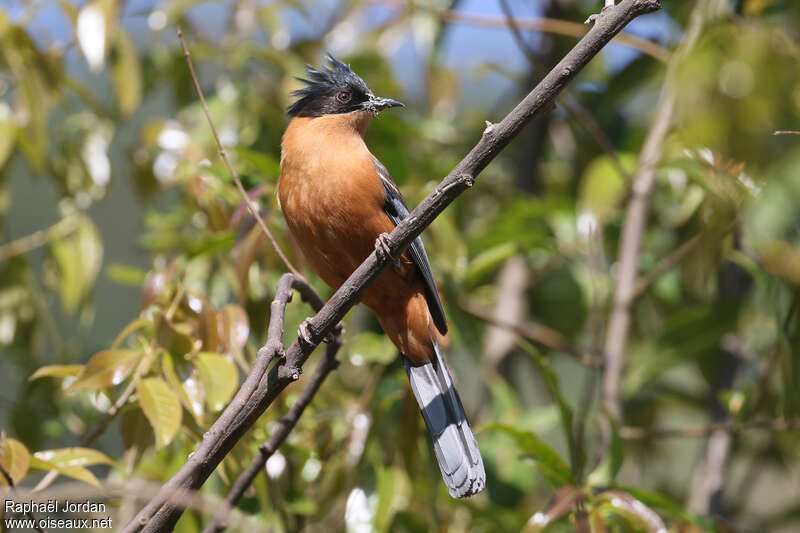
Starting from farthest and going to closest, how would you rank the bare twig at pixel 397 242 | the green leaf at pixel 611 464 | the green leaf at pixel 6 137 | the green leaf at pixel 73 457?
the green leaf at pixel 6 137 → the green leaf at pixel 611 464 → the green leaf at pixel 73 457 → the bare twig at pixel 397 242

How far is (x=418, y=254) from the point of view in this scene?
2.92 m

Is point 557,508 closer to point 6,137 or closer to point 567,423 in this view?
point 567,423

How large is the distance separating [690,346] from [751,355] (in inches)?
31.8

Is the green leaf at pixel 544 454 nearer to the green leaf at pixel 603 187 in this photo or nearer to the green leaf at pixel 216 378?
the green leaf at pixel 216 378

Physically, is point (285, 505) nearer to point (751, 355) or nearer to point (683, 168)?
point (683, 168)

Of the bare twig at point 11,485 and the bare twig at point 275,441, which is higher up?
the bare twig at point 11,485

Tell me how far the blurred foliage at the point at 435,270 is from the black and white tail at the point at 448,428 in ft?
0.36

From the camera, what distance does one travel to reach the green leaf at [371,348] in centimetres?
316

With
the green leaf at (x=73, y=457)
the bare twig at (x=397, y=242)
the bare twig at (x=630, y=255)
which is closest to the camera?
the bare twig at (x=397, y=242)

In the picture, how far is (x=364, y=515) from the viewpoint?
9.84ft

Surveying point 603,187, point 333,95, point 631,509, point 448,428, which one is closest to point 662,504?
point 631,509

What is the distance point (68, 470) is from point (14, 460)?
0.15 metres

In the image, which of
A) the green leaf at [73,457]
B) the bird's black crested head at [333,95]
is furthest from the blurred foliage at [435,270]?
the bird's black crested head at [333,95]

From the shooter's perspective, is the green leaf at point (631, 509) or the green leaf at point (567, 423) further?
the green leaf at point (567, 423)
